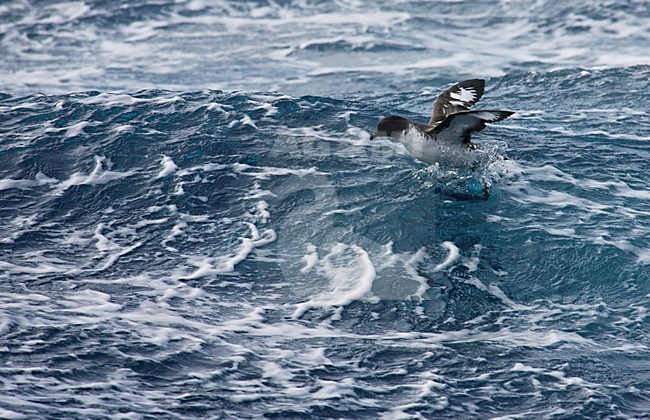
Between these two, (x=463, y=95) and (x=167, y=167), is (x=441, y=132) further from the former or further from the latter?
(x=167, y=167)

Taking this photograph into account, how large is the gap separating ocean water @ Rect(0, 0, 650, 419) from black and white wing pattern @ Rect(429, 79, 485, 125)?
89 cm

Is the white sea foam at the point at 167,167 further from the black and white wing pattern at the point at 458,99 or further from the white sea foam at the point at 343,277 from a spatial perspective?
the black and white wing pattern at the point at 458,99

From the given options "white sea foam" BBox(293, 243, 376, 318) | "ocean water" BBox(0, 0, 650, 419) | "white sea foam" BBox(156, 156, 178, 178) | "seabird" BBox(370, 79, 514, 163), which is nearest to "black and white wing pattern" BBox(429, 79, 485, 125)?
"seabird" BBox(370, 79, 514, 163)

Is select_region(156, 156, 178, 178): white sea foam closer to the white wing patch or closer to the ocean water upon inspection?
the ocean water

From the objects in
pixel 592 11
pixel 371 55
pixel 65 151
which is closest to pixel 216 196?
pixel 65 151

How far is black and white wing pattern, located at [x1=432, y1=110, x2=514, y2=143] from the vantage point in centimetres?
977

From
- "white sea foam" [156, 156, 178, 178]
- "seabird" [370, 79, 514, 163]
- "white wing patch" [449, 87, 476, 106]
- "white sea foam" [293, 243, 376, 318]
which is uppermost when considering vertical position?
"white wing patch" [449, 87, 476, 106]

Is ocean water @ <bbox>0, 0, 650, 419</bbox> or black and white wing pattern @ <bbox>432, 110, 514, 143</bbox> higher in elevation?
black and white wing pattern @ <bbox>432, 110, 514, 143</bbox>

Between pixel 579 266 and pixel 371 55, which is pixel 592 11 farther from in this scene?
pixel 579 266

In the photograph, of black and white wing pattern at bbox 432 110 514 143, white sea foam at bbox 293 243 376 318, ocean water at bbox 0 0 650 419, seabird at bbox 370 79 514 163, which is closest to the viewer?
ocean water at bbox 0 0 650 419

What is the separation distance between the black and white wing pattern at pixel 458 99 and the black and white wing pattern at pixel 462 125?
93 centimetres

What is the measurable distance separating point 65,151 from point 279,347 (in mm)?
6431

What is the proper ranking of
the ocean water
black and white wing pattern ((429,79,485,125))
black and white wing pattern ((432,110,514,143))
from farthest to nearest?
black and white wing pattern ((429,79,485,125)) → black and white wing pattern ((432,110,514,143)) → the ocean water

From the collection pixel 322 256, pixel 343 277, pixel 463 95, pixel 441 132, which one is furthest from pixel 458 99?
pixel 343 277
